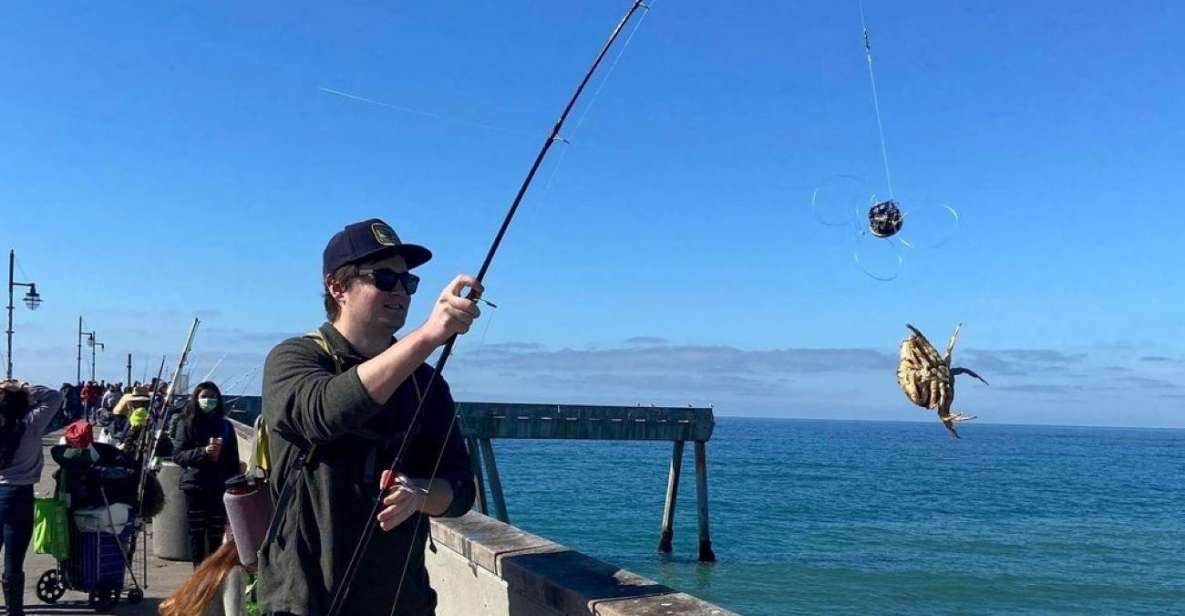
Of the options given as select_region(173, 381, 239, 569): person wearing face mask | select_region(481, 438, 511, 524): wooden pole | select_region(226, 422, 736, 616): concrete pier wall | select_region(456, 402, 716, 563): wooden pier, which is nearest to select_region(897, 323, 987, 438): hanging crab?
select_region(226, 422, 736, 616): concrete pier wall

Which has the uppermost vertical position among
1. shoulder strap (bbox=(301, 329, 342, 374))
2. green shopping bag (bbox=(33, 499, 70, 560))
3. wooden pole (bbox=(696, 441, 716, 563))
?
shoulder strap (bbox=(301, 329, 342, 374))

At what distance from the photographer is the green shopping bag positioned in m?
7.21

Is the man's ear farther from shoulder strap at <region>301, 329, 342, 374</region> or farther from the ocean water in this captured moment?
the ocean water

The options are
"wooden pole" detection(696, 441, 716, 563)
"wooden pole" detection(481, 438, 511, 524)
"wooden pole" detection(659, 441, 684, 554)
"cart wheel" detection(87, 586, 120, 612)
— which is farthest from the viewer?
"wooden pole" detection(659, 441, 684, 554)

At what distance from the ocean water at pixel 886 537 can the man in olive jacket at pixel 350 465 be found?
68.9 ft

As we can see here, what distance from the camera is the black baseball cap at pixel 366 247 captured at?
2.78 m

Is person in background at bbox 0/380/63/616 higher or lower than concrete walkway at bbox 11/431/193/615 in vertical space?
higher

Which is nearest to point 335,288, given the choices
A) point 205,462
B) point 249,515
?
point 249,515

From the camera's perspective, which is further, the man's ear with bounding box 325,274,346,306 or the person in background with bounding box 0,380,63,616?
the person in background with bounding box 0,380,63,616

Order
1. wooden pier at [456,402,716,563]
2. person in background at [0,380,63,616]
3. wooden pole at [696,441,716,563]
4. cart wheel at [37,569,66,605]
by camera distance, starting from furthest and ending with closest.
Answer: wooden pole at [696,441,716,563] < wooden pier at [456,402,716,563] < cart wheel at [37,569,66,605] < person in background at [0,380,63,616]

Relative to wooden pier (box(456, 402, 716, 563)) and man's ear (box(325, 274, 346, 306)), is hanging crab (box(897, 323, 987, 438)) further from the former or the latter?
wooden pier (box(456, 402, 716, 563))

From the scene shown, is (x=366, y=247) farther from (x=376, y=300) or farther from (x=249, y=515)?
(x=249, y=515)

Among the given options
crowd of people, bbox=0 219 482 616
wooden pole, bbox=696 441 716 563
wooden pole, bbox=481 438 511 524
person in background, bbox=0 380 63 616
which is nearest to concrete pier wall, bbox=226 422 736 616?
crowd of people, bbox=0 219 482 616

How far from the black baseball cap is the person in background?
15.5 ft
